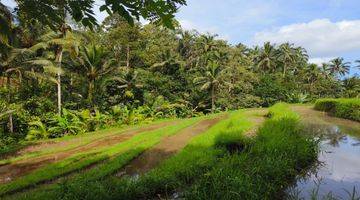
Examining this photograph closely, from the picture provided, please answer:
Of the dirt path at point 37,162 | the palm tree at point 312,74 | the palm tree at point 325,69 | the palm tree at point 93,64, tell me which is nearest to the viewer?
the dirt path at point 37,162

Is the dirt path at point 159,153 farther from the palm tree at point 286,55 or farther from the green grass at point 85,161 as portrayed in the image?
the palm tree at point 286,55

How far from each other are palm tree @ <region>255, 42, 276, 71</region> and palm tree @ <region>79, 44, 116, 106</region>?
38.4m

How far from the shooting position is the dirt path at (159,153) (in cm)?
1305

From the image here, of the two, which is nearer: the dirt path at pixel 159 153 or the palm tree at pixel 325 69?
the dirt path at pixel 159 153

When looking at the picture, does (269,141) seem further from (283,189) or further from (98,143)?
(98,143)

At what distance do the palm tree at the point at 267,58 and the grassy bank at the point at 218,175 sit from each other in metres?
52.9

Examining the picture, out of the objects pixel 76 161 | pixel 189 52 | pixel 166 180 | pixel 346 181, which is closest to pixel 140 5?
pixel 166 180

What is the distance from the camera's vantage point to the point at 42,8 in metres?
3.75

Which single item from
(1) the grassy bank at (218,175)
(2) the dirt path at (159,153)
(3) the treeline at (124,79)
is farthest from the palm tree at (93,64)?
(1) the grassy bank at (218,175)

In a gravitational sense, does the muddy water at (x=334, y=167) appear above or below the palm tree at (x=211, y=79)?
below

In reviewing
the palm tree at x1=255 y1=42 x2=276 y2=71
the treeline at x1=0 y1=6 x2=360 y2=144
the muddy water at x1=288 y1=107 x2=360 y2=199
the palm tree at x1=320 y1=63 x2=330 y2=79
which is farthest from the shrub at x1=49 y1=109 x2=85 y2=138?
the palm tree at x1=320 y1=63 x2=330 y2=79

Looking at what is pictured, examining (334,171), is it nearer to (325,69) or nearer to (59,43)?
(59,43)

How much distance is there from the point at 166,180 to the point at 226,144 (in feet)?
15.2

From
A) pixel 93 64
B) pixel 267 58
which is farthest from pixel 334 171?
pixel 267 58
